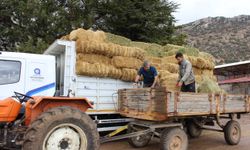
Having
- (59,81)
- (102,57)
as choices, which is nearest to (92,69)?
(102,57)

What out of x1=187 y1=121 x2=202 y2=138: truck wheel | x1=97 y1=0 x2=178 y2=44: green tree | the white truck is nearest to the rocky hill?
x1=97 y1=0 x2=178 y2=44: green tree

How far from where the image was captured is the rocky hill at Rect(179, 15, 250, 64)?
41.6 metres

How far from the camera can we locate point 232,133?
29.7ft

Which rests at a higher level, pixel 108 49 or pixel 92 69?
pixel 108 49

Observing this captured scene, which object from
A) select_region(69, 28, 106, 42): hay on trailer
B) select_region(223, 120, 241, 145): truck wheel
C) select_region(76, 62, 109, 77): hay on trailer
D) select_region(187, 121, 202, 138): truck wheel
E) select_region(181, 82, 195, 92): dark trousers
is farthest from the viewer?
select_region(187, 121, 202, 138): truck wheel

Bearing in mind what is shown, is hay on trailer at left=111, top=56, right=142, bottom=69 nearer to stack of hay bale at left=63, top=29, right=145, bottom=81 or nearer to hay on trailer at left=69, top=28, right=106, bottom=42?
stack of hay bale at left=63, top=29, right=145, bottom=81

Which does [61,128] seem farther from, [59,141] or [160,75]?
[160,75]

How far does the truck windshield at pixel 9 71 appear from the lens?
24.7 feet

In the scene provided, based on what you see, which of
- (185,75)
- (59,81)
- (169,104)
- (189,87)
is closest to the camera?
(169,104)

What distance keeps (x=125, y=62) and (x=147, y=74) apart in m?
0.88

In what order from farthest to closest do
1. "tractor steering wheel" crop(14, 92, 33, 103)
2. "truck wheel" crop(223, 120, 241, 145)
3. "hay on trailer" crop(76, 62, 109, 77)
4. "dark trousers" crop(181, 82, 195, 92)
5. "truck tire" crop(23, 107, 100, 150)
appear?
"truck wheel" crop(223, 120, 241, 145) < "dark trousers" crop(181, 82, 195, 92) < "hay on trailer" crop(76, 62, 109, 77) < "tractor steering wheel" crop(14, 92, 33, 103) < "truck tire" crop(23, 107, 100, 150)

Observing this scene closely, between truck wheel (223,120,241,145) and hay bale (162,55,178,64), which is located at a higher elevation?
hay bale (162,55,178,64)

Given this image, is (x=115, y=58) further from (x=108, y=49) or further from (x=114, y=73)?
(x=114, y=73)

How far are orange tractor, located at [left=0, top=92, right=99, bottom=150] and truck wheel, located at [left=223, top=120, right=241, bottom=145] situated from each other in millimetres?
4944
